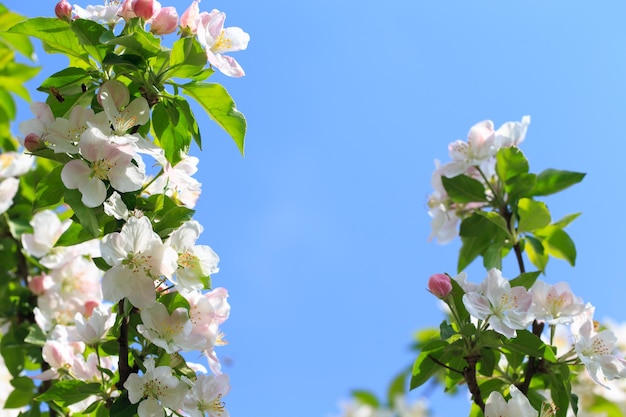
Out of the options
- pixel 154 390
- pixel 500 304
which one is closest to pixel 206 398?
pixel 154 390

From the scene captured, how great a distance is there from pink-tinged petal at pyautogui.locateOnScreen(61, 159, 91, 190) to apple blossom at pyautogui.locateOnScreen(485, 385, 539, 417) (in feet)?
2.91

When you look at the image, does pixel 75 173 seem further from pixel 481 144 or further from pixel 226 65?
pixel 481 144

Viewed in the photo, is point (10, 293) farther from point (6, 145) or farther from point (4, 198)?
point (6, 145)

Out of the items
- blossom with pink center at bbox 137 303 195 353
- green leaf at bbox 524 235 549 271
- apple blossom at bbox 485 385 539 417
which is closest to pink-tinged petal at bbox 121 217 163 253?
blossom with pink center at bbox 137 303 195 353

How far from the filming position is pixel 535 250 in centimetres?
201

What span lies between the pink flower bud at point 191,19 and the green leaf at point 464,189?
832mm

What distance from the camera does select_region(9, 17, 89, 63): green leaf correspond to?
1488 mm

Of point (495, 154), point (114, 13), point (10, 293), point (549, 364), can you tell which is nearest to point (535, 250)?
point (495, 154)

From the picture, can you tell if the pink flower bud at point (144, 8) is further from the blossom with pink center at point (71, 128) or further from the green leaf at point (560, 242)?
the green leaf at point (560, 242)

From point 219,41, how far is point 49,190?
0.45 metres

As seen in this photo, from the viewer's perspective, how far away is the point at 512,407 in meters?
1.43

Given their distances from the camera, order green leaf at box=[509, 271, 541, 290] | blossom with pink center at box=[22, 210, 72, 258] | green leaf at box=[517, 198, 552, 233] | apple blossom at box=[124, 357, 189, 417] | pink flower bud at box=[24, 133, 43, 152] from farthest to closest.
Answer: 1. blossom with pink center at box=[22, 210, 72, 258]
2. green leaf at box=[517, 198, 552, 233]
3. green leaf at box=[509, 271, 541, 290]
4. pink flower bud at box=[24, 133, 43, 152]
5. apple blossom at box=[124, 357, 189, 417]

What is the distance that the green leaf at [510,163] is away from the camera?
1.98m

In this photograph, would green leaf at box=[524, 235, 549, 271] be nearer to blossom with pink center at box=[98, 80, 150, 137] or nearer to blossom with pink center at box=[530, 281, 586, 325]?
blossom with pink center at box=[530, 281, 586, 325]
